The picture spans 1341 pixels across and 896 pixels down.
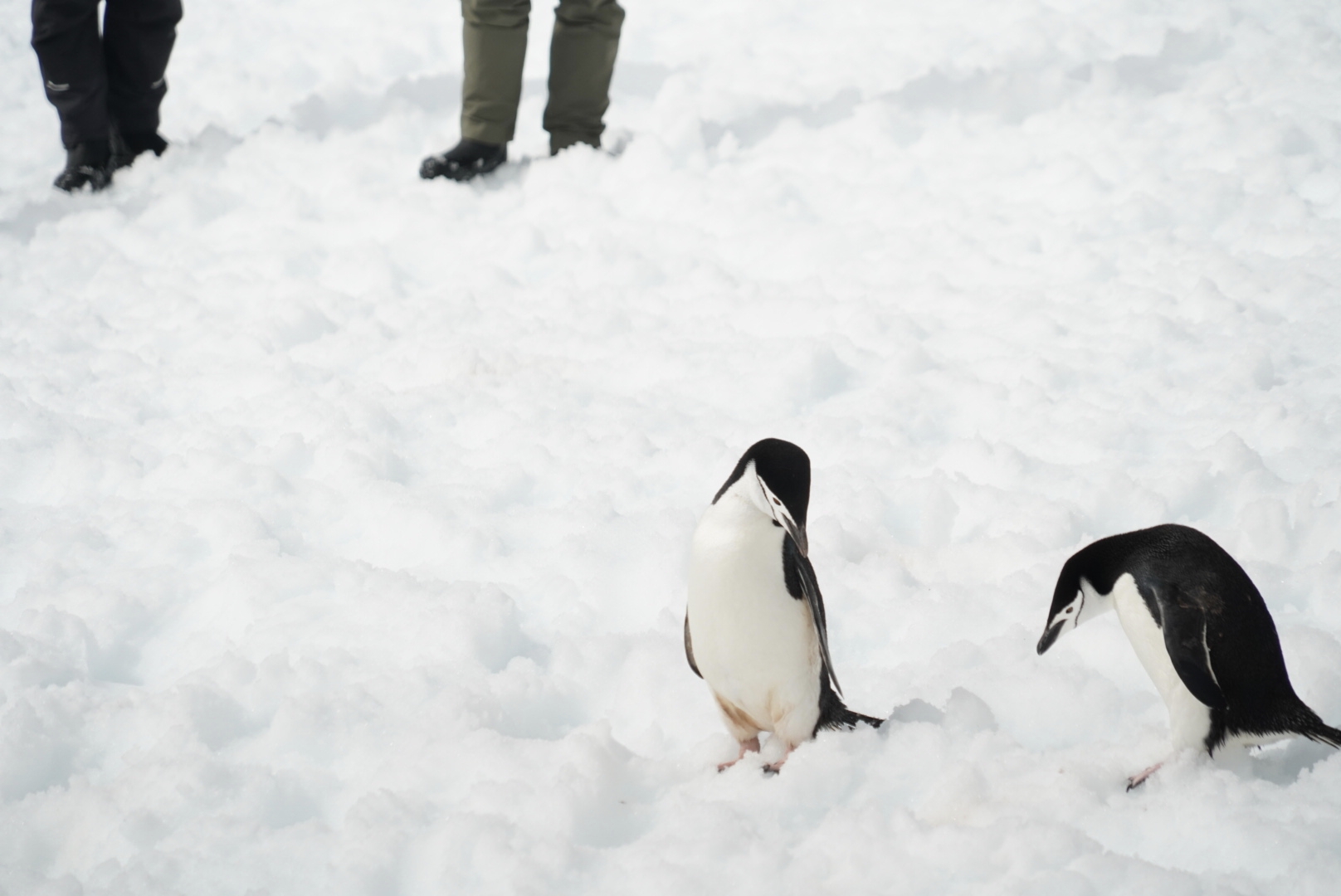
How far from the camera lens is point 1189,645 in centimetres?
128

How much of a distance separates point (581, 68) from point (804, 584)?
2.89m

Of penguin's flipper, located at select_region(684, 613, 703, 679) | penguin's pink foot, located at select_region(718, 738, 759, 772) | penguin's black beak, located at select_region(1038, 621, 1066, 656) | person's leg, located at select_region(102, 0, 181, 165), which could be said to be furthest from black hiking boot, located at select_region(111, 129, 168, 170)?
penguin's black beak, located at select_region(1038, 621, 1066, 656)

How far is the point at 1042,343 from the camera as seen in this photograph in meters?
2.69

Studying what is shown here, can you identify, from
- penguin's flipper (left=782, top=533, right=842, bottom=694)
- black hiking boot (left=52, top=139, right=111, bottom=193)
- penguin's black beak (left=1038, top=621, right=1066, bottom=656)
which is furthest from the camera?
black hiking boot (left=52, top=139, right=111, bottom=193)

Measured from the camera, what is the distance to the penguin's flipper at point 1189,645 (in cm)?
126

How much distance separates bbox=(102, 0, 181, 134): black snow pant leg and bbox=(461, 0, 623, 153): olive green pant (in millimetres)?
1064

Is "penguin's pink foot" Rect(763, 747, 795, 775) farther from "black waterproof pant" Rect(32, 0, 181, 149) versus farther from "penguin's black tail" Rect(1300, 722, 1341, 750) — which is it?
"black waterproof pant" Rect(32, 0, 181, 149)

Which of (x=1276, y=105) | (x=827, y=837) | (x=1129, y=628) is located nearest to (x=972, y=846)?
(x=827, y=837)

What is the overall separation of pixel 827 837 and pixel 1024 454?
3.93ft

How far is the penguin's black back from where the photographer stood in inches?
50.8

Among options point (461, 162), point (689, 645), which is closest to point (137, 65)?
point (461, 162)

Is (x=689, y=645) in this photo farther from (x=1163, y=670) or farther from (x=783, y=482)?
(x=1163, y=670)

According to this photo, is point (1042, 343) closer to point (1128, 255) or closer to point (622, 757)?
point (1128, 255)

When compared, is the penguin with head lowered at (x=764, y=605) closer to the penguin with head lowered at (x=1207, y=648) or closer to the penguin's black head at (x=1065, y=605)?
the penguin's black head at (x=1065, y=605)
